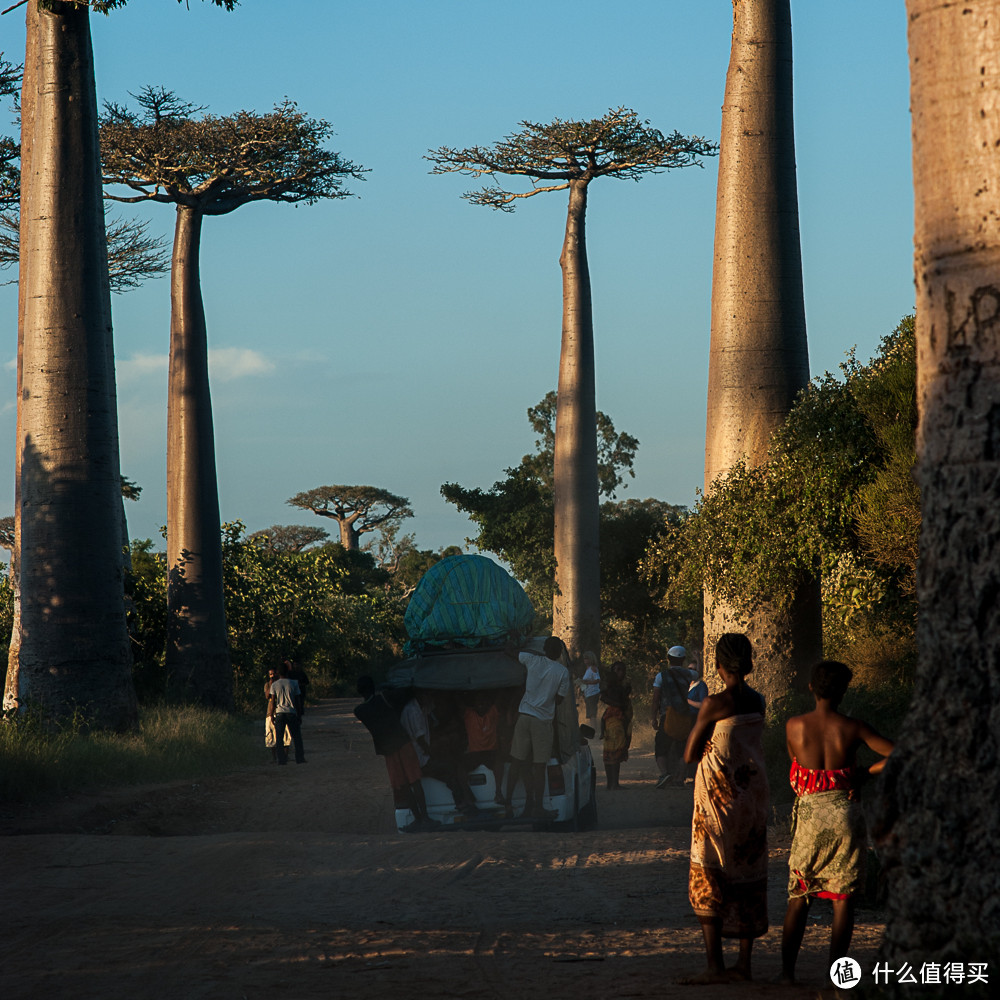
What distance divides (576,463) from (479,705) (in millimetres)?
20678

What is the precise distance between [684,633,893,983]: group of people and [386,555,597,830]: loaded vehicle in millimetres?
4578

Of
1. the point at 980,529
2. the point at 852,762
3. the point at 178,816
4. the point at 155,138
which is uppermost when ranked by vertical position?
the point at 155,138

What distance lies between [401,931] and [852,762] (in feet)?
8.80

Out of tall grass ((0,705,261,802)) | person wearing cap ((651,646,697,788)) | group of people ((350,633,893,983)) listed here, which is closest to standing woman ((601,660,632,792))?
person wearing cap ((651,646,697,788))

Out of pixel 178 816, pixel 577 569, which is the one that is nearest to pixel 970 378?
pixel 178 816

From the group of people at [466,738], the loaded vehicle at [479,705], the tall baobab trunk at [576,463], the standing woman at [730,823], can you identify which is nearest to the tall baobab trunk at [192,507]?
the tall baobab trunk at [576,463]

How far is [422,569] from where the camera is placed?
63.6 m

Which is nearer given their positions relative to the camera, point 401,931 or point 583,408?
point 401,931

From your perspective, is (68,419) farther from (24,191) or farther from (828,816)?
(828,816)

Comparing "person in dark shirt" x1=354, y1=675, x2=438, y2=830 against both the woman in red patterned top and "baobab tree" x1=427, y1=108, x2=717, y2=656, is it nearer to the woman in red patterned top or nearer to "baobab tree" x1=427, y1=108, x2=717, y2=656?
the woman in red patterned top

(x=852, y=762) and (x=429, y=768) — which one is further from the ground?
(x=852, y=762)

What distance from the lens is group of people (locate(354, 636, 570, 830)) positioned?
31.4 ft

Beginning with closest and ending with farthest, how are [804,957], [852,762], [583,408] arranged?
[852,762] < [804,957] < [583,408]

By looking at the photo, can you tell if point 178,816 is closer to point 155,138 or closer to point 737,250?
point 737,250
